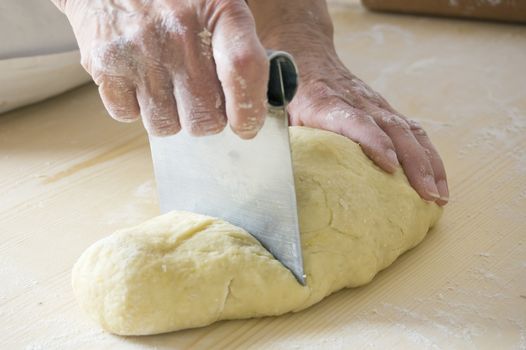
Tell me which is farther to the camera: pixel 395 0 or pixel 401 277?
pixel 395 0

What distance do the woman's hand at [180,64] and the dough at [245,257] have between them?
21 centimetres

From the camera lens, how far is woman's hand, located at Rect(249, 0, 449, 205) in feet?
5.26

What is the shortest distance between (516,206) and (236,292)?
0.74m

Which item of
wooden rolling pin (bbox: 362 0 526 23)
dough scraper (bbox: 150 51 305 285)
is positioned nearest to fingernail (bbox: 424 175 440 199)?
dough scraper (bbox: 150 51 305 285)

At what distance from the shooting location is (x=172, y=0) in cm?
131

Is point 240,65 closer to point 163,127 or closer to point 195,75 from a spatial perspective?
point 195,75

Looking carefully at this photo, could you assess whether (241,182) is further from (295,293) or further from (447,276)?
(447,276)

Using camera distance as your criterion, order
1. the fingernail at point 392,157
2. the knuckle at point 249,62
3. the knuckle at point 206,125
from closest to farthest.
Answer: the knuckle at point 249,62 < the knuckle at point 206,125 < the fingernail at point 392,157

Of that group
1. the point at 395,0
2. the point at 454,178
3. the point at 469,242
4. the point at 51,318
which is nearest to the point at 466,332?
the point at 469,242

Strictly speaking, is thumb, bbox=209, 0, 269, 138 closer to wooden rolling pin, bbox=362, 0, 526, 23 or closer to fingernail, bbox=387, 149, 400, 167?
fingernail, bbox=387, 149, 400, 167

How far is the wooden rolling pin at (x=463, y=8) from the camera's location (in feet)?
8.96

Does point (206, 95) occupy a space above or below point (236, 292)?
above

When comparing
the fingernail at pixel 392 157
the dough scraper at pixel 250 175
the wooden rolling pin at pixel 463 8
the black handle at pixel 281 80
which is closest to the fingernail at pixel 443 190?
the fingernail at pixel 392 157

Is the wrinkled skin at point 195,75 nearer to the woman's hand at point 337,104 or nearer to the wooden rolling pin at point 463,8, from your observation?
the woman's hand at point 337,104
